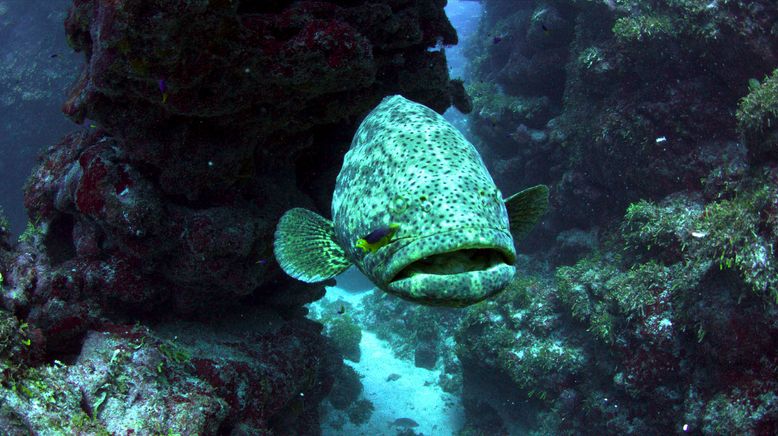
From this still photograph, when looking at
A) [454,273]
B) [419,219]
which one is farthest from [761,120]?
[419,219]

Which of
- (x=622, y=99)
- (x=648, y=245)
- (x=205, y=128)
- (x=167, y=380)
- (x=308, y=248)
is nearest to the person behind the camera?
(x=308, y=248)

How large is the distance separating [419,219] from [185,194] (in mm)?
3617

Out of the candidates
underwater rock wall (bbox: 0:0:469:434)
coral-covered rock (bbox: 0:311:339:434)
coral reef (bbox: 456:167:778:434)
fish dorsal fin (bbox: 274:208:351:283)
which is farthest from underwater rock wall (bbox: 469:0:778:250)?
fish dorsal fin (bbox: 274:208:351:283)

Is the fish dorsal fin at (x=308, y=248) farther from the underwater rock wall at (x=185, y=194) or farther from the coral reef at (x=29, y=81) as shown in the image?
the coral reef at (x=29, y=81)

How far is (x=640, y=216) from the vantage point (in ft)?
28.9

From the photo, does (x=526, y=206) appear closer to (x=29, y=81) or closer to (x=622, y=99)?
(x=622, y=99)

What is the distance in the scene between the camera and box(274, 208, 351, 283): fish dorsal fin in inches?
137

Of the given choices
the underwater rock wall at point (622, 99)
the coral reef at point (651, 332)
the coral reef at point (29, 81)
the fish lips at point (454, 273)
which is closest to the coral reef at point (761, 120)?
the coral reef at point (651, 332)

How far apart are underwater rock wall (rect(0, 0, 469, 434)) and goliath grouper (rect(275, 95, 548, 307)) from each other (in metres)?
1.28

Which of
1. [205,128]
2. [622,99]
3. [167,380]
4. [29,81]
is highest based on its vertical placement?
[205,128]

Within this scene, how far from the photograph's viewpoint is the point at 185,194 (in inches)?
196

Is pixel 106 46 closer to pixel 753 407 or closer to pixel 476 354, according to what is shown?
pixel 753 407

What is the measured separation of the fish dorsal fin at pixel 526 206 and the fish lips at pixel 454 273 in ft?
3.17

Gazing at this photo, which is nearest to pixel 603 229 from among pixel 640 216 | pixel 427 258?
pixel 640 216
